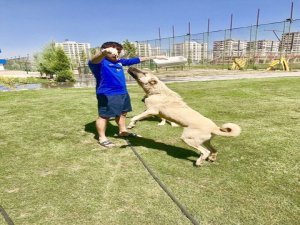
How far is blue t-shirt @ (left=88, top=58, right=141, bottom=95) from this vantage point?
14.7 feet

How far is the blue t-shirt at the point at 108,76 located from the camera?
449 cm

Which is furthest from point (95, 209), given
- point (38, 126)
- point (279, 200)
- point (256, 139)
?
point (38, 126)

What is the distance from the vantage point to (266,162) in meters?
3.94

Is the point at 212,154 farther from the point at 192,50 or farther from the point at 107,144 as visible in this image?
the point at 192,50

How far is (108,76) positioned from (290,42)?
26.3m

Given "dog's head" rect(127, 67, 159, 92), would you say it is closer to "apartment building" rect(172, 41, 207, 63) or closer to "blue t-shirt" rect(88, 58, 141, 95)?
"blue t-shirt" rect(88, 58, 141, 95)

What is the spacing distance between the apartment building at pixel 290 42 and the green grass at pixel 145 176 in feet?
74.3

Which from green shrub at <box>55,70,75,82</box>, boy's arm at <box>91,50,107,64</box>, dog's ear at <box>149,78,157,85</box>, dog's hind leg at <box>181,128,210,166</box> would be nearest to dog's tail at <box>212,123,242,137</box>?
dog's hind leg at <box>181,128,210,166</box>

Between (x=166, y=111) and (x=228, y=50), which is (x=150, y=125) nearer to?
(x=166, y=111)

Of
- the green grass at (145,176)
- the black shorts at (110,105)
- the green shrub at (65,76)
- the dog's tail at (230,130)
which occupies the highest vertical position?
the black shorts at (110,105)

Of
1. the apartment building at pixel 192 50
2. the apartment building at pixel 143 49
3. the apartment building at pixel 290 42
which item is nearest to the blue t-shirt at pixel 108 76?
the apartment building at pixel 290 42

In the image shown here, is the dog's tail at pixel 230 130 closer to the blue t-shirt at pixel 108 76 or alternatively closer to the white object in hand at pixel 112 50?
the blue t-shirt at pixel 108 76

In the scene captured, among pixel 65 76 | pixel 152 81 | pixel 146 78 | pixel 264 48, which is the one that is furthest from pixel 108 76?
pixel 264 48

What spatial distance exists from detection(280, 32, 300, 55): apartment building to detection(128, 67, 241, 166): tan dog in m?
25.4
